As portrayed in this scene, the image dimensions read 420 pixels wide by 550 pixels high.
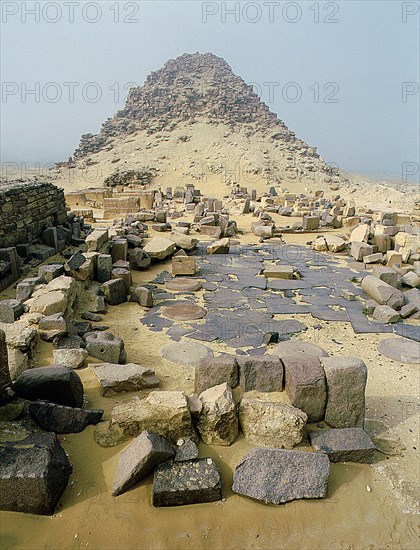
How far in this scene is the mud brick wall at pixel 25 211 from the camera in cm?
923

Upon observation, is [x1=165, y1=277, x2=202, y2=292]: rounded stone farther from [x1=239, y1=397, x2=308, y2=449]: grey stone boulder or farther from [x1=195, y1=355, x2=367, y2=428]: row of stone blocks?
[x1=239, y1=397, x2=308, y2=449]: grey stone boulder

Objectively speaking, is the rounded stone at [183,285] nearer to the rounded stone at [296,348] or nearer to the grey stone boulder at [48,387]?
the rounded stone at [296,348]

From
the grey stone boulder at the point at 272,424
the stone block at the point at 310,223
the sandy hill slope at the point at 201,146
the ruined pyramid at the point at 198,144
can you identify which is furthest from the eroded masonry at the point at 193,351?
the ruined pyramid at the point at 198,144

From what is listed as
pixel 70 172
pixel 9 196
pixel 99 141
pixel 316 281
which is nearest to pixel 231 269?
pixel 316 281

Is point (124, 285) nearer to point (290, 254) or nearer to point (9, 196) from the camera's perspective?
point (9, 196)

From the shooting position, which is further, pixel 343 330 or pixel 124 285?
pixel 124 285

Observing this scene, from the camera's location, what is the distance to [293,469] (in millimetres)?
3117

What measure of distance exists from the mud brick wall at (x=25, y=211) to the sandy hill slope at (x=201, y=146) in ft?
54.7

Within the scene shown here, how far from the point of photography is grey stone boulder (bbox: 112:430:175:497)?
289 cm

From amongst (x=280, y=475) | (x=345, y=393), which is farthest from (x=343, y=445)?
(x=280, y=475)

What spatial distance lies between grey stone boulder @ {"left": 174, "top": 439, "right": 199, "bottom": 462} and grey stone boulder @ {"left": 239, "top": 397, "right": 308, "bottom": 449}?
2.02 ft

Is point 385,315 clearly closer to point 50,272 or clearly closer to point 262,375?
point 262,375

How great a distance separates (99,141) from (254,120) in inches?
681

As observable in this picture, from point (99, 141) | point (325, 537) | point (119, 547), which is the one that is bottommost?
point (325, 537)
